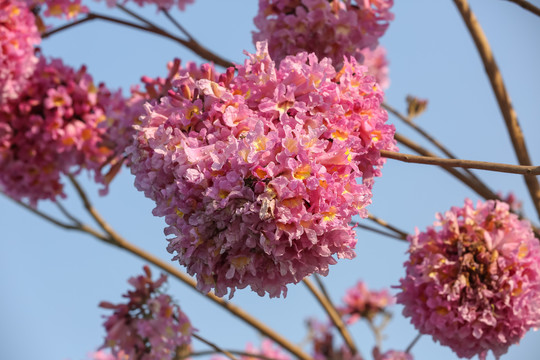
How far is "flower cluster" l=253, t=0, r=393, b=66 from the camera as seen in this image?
2.75 metres

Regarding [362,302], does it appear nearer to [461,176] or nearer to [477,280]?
[461,176]

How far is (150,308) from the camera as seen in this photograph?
11.0 ft

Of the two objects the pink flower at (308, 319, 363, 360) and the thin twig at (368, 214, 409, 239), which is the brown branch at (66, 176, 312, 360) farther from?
the pink flower at (308, 319, 363, 360)

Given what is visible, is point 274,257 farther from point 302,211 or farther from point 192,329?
point 192,329

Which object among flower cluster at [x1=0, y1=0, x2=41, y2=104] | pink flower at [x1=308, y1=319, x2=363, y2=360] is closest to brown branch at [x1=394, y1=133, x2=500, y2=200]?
flower cluster at [x1=0, y1=0, x2=41, y2=104]

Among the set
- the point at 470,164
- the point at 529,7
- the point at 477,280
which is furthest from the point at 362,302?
the point at 470,164

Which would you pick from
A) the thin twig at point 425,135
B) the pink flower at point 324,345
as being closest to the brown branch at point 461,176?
the thin twig at point 425,135

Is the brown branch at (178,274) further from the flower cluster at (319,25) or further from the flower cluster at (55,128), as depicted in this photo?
the flower cluster at (319,25)

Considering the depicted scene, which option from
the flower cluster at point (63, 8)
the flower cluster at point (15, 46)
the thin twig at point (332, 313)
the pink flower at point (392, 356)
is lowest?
the pink flower at point (392, 356)

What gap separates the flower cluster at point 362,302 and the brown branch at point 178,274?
3.29 m

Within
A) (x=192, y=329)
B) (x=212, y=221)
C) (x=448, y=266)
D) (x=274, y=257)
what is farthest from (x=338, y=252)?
(x=192, y=329)

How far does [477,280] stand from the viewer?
2564mm

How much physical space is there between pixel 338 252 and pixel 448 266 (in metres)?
0.98

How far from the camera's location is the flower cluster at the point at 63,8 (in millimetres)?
3699
